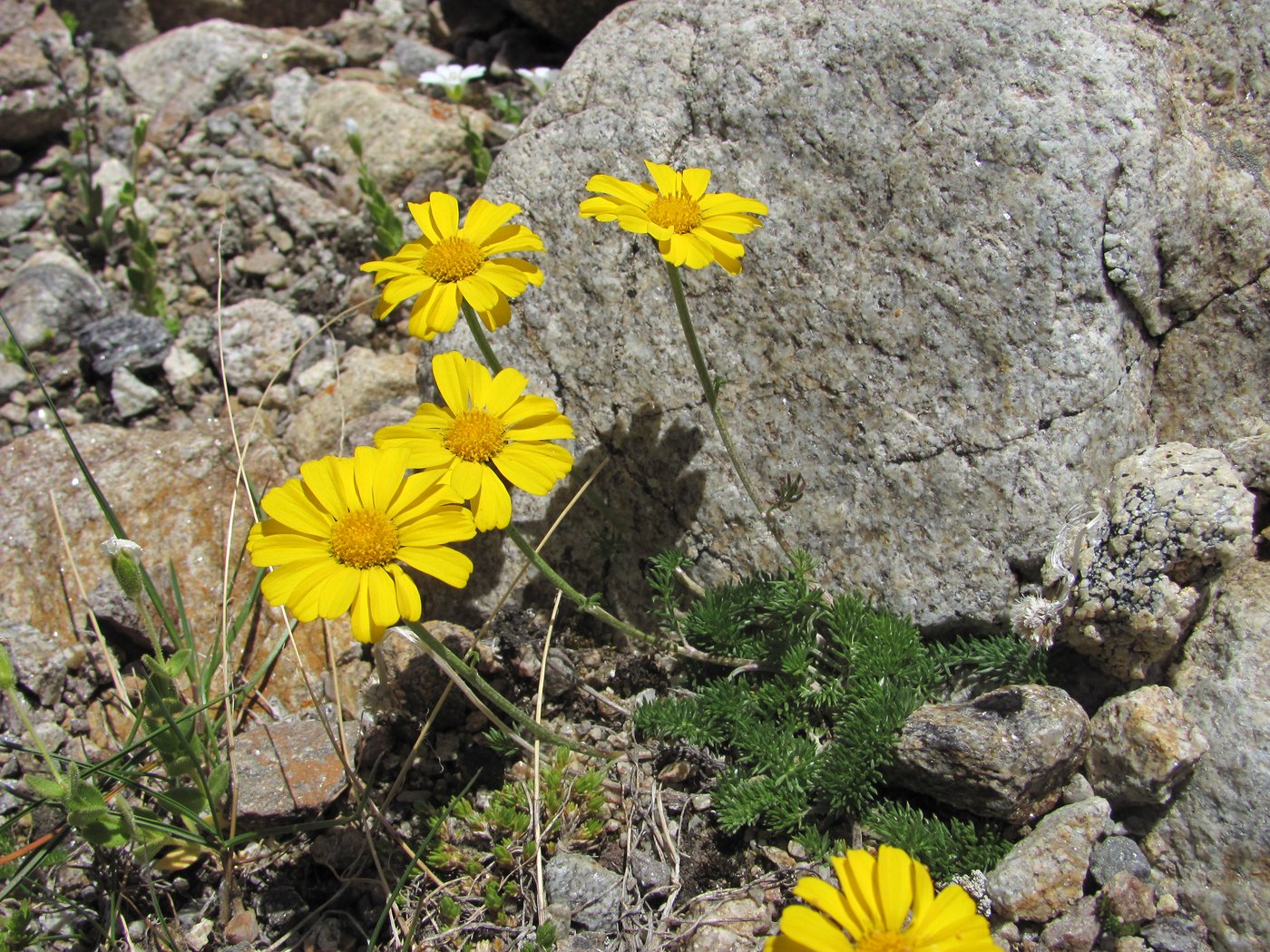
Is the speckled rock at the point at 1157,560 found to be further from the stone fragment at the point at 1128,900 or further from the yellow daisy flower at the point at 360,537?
the yellow daisy flower at the point at 360,537

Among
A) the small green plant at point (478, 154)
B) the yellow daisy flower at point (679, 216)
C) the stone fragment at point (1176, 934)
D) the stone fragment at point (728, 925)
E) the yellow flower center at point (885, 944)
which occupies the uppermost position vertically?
the yellow daisy flower at point (679, 216)

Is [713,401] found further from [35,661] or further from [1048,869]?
[35,661]

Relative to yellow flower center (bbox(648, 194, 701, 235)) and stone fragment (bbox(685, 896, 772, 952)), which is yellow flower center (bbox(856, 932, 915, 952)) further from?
yellow flower center (bbox(648, 194, 701, 235))

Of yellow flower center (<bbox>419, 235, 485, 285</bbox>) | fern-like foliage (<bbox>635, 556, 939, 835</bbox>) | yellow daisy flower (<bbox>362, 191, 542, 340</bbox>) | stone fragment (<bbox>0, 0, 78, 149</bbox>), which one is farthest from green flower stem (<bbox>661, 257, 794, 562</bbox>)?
stone fragment (<bbox>0, 0, 78, 149</bbox>)

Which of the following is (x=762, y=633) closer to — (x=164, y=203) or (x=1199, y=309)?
(x=1199, y=309)

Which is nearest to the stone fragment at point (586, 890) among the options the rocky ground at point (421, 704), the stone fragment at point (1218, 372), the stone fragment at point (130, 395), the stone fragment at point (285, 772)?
the rocky ground at point (421, 704)

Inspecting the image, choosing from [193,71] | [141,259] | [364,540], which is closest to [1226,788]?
[364,540]
